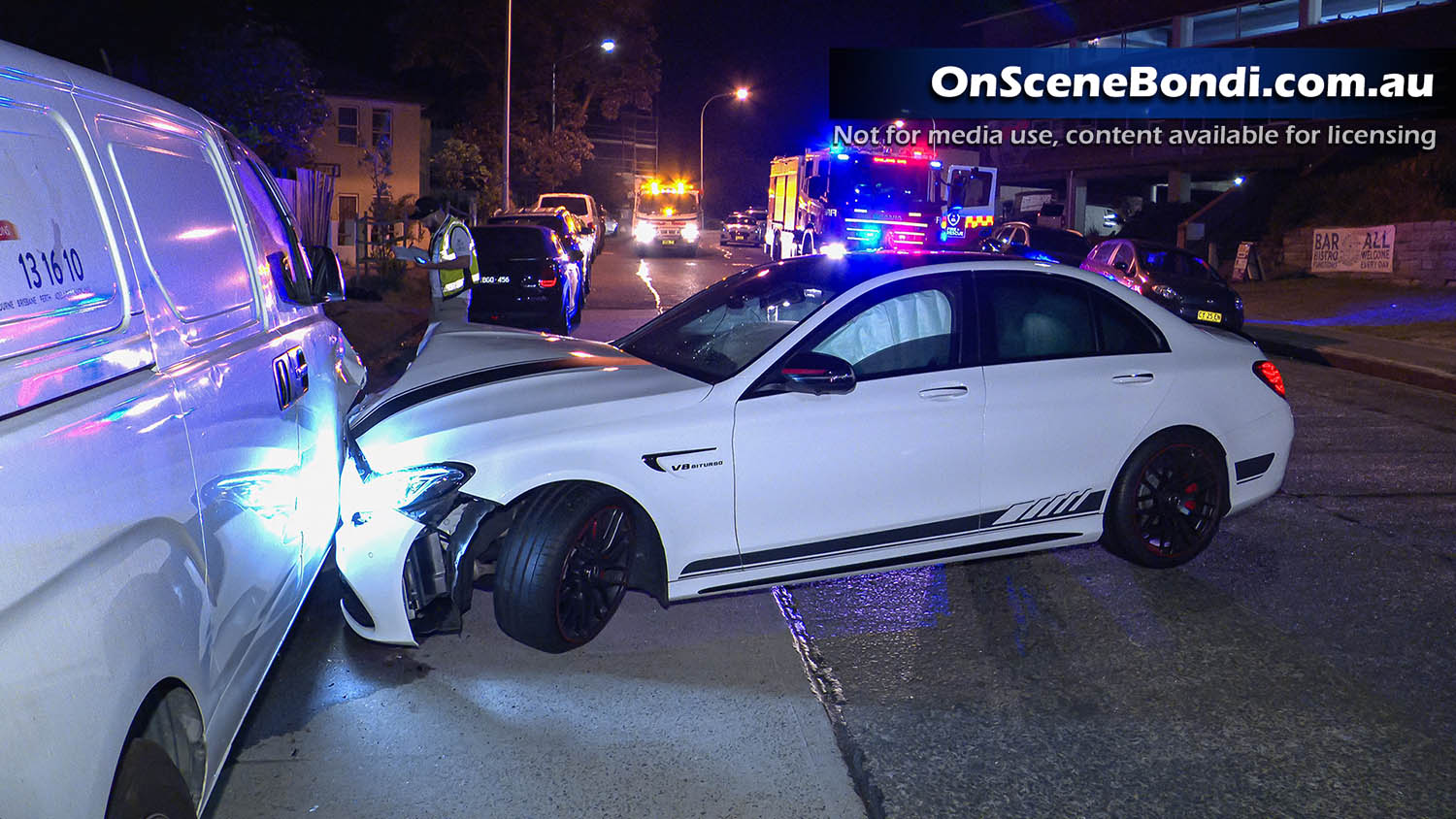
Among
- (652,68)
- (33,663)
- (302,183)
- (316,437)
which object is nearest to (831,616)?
(316,437)

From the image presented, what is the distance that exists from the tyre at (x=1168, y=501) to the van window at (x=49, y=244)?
4516mm

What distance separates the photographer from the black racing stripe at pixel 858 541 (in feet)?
16.4

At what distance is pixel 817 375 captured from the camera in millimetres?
5012

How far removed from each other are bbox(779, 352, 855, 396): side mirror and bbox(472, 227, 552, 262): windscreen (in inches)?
439

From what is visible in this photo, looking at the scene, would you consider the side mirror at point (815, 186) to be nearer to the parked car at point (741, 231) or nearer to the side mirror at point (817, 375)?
the side mirror at point (817, 375)

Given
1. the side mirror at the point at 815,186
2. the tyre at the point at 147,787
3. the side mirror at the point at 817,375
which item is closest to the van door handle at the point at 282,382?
the tyre at the point at 147,787

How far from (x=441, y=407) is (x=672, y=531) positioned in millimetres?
1064

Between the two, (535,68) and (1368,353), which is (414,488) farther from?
(535,68)

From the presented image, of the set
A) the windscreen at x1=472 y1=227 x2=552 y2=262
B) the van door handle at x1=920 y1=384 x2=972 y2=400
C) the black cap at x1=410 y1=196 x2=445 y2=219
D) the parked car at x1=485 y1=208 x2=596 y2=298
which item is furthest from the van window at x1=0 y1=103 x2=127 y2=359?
the parked car at x1=485 y1=208 x2=596 y2=298

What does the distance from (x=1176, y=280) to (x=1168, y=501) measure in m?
12.9

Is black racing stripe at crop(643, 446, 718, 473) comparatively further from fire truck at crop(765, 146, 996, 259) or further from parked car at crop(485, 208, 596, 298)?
fire truck at crop(765, 146, 996, 259)

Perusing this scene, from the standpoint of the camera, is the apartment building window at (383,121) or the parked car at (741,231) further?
the parked car at (741,231)

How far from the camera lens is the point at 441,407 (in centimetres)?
498

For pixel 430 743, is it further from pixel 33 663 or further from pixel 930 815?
pixel 33 663
